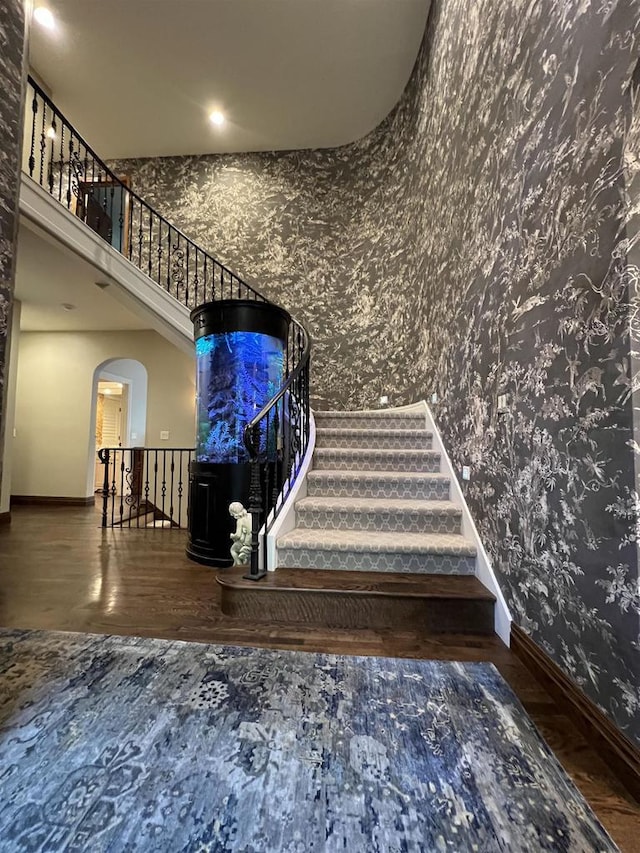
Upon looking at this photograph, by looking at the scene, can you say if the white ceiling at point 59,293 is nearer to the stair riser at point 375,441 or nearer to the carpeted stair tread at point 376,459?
the stair riser at point 375,441

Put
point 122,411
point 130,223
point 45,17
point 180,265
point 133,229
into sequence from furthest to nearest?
point 122,411 → point 133,229 → point 180,265 → point 130,223 → point 45,17

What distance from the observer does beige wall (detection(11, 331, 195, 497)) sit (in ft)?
20.5

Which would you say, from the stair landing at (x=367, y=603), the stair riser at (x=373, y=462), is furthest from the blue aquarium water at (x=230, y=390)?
the stair landing at (x=367, y=603)

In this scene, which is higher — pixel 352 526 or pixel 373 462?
pixel 373 462

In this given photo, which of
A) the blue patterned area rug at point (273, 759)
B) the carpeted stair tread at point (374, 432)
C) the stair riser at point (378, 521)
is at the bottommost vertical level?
the blue patterned area rug at point (273, 759)

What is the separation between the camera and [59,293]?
16.2ft

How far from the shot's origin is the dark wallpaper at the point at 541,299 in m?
1.23

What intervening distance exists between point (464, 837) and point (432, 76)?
17.6 feet

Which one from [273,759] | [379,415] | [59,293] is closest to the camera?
[273,759]

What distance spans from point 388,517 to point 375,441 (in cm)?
112

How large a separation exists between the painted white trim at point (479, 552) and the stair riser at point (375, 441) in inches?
7.0

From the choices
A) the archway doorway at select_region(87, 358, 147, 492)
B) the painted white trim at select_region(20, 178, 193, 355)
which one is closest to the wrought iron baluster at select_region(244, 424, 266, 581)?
the painted white trim at select_region(20, 178, 193, 355)

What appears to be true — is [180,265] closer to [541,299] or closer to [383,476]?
[383,476]

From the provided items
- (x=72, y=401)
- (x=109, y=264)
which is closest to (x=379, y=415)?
(x=109, y=264)
